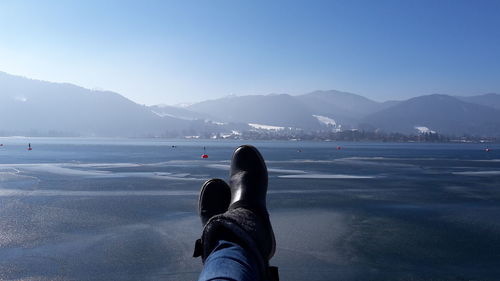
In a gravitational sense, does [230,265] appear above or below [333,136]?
below

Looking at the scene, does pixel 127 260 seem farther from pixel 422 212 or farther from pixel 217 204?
pixel 422 212

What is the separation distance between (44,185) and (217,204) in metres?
12.2

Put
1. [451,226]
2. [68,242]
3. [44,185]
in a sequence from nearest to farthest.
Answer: [68,242] < [451,226] < [44,185]

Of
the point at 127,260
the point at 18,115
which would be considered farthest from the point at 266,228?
the point at 18,115

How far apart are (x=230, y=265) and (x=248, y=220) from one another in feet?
2.47

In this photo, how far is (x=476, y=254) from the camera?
6.29 m

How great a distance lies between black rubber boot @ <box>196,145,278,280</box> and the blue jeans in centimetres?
7

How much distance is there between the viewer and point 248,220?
2.63m

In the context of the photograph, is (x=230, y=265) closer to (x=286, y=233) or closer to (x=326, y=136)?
(x=286, y=233)

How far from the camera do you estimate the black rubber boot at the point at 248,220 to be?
2260 mm

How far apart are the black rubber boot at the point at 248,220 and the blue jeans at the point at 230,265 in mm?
74

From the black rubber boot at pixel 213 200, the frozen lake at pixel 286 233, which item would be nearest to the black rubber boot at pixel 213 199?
the black rubber boot at pixel 213 200

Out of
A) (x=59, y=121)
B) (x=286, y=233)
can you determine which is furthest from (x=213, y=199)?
(x=59, y=121)

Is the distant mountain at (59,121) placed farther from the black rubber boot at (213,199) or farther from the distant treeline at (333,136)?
the black rubber boot at (213,199)
